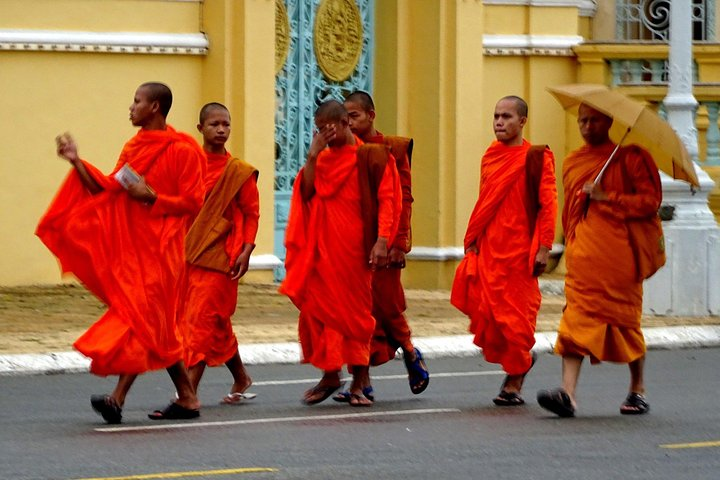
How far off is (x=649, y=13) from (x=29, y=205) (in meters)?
8.75

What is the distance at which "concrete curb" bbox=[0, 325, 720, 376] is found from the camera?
1312 cm

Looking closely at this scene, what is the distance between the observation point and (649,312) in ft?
56.8

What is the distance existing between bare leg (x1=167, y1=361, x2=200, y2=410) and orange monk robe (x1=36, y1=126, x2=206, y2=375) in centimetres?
12

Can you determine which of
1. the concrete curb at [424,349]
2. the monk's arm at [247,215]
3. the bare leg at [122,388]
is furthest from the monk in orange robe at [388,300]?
the concrete curb at [424,349]

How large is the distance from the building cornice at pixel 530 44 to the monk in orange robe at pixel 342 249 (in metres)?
9.15

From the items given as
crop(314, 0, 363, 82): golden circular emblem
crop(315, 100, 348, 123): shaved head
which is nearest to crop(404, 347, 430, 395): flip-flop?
crop(315, 100, 348, 123): shaved head

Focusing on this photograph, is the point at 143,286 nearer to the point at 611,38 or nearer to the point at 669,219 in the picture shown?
the point at 669,219

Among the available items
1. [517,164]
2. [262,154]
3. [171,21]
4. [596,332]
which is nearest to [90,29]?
[171,21]

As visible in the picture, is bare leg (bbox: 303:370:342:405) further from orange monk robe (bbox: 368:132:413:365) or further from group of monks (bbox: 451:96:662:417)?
group of monks (bbox: 451:96:662:417)

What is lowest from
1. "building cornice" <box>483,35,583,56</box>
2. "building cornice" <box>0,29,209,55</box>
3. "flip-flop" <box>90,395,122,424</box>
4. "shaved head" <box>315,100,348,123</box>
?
"flip-flop" <box>90,395,122,424</box>

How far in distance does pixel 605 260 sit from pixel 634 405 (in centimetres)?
82

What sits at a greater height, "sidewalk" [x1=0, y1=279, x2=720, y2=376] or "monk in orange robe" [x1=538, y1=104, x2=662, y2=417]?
"monk in orange robe" [x1=538, y1=104, x2=662, y2=417]

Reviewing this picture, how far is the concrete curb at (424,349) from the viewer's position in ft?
43.0

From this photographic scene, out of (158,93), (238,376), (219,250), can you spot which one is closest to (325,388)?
(238,376)
